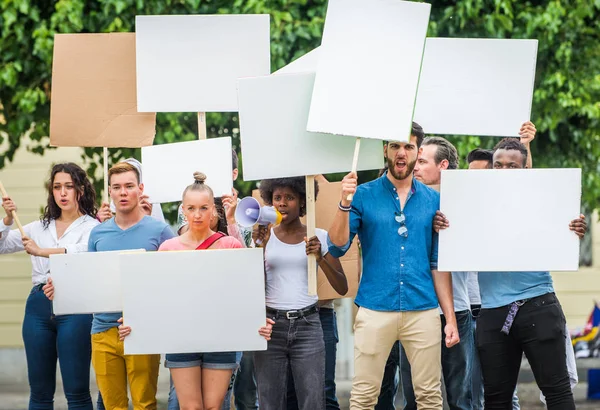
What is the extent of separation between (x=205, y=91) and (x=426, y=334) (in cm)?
181

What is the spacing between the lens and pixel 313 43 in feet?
27.7

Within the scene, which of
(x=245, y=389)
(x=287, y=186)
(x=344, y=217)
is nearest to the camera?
(x=344, y=217)

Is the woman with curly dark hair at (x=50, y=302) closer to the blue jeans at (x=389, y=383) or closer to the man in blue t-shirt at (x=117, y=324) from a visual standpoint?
the man in blue t-shirt at (x=117, y=324)

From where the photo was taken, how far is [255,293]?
5176 millimetres

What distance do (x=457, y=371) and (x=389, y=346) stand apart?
862mm

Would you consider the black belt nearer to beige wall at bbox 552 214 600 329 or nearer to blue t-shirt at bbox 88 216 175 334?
blue t-shirt at bbox 88 216 175 334

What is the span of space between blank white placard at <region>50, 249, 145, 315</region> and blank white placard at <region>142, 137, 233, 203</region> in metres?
0.62

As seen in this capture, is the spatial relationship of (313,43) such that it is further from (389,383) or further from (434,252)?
(434,252)

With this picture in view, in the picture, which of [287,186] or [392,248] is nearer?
[392,248]

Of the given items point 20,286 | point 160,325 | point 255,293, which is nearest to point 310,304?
point 255,293

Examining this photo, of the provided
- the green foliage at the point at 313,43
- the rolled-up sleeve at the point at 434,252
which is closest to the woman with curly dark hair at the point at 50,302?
the rolled-up sleeve at the point at 434,252

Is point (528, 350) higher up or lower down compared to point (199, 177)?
lower down

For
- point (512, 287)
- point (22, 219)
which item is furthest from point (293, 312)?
point (22, 219)

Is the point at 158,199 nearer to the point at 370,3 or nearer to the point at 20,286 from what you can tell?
the point at 370,3
